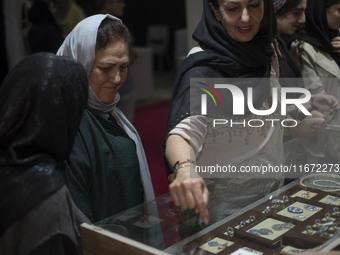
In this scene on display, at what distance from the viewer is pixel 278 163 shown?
1.84m

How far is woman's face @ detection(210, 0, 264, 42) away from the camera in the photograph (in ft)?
5.42

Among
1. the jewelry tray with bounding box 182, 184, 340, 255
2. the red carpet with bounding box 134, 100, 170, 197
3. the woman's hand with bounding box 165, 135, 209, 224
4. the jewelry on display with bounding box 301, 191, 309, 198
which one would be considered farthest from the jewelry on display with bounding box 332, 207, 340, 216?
the red carpet with bounding box 134, 100, 170, 197

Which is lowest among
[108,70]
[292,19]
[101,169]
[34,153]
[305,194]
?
[305,194]

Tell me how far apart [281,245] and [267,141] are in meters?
0.59

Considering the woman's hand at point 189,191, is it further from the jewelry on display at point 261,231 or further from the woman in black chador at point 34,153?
the woman in black chador at point 34,153

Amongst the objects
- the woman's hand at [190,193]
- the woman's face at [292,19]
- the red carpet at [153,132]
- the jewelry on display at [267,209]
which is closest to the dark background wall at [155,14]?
the red carpet at [153,132]

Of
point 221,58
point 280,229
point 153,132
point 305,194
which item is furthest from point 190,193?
point 153,132

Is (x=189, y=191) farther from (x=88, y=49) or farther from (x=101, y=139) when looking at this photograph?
(x=88, y=49)

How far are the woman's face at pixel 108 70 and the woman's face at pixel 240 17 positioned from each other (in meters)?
0.37

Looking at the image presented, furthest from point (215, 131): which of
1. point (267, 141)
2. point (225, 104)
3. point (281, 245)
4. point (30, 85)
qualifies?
point (30, 85)

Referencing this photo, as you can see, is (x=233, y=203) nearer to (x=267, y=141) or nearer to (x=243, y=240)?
(x=243, y=240)

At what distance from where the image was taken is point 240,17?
167cm

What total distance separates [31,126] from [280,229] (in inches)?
30.0

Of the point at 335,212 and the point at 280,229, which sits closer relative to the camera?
the point at 280,229
